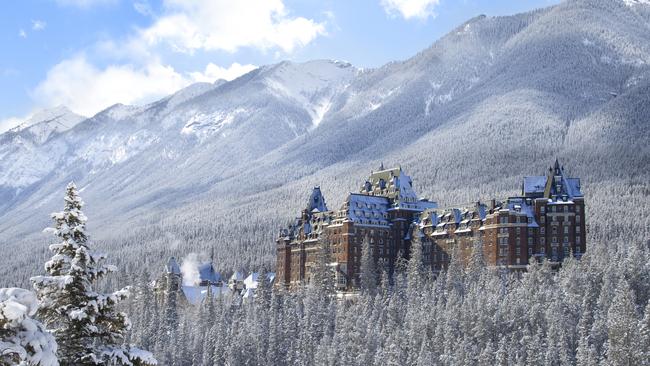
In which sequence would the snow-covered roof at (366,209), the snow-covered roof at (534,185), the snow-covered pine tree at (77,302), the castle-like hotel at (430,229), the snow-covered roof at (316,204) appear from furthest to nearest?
the snow-covered roof at (316,204), the snow-covered roof at (366,209), the snow-covered roof at (534,185), the castle-like hotel at (430,229), the snow-covered pine tree at (77,302)

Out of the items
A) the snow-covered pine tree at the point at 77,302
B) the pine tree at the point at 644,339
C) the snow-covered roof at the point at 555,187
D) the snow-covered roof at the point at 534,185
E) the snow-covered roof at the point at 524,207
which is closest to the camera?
the snow-covered pine tree at the point at 77,302

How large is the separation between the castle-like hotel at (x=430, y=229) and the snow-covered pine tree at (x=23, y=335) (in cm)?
11857

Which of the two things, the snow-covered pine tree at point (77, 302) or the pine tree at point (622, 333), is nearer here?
the snow-covered pine tree at point (77, 302)

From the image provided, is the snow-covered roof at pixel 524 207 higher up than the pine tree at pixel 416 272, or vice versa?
the snow-covered roof at pixel 524 207

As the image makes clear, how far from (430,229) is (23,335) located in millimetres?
141046

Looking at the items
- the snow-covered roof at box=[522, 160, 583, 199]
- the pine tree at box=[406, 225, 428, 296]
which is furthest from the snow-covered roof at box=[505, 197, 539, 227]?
the pine tree at box=[406, 225, 428, 296]

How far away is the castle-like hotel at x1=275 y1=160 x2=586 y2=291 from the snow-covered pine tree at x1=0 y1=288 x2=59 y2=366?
118573 mm

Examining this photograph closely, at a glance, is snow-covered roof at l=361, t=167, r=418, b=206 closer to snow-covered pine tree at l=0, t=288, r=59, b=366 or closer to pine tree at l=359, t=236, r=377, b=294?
pine tree at l=359, t=236, r=377, b=294

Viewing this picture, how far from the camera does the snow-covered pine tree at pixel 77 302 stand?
22.3 m

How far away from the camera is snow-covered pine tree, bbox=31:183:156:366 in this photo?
22.3 m

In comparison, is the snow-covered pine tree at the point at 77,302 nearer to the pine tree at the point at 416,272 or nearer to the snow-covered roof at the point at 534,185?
the pine tree at the point at 416,272

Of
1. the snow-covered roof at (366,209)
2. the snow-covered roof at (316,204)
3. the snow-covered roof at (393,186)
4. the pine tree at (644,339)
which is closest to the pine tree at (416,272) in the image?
the snow-covered roof at (366,209)

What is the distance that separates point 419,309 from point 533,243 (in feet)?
93.5

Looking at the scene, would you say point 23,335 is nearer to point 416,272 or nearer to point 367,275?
point 416,272
